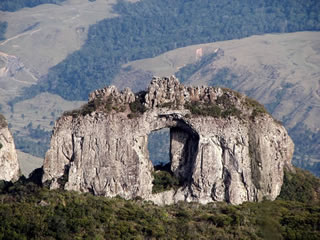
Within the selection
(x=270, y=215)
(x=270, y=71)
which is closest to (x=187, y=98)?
(x=270, y=215)

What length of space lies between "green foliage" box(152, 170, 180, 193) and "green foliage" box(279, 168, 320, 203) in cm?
566

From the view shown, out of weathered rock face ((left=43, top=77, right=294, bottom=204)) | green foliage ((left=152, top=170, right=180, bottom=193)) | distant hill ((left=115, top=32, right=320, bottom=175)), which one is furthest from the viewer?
distant hill ((left=115, top=32, right=320, bottom=175))

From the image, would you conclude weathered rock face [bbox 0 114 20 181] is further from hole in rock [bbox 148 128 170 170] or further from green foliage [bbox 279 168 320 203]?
hole in rock [bbox 148 128 170 170]

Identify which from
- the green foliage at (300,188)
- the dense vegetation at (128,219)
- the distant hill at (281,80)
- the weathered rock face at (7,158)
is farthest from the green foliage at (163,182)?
the distant hill at (281,80)

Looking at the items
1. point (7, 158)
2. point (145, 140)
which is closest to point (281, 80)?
point (7, 158)

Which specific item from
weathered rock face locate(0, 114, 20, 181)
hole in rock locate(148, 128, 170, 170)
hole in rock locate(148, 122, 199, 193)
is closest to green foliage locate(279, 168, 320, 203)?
hole in rock locate(148, 122, 199, 193)

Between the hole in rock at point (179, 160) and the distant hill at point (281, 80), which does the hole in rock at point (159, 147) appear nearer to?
the distant hill at point (281, 80)

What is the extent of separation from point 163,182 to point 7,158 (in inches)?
466

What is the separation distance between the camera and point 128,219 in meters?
41.9

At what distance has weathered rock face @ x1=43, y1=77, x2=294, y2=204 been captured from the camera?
4928cm

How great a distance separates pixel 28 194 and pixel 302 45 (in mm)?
158880

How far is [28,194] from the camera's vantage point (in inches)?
1784

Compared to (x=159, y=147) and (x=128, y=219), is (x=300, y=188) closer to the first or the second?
(x=128, y=219)

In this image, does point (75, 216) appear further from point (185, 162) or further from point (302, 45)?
point (302, 45)
